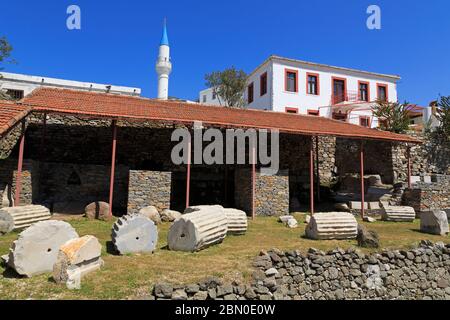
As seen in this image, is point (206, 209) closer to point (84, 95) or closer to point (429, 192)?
point (84, 95)

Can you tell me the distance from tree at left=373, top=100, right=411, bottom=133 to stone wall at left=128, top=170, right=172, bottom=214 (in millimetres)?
17775

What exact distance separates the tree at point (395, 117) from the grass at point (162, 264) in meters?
13.7

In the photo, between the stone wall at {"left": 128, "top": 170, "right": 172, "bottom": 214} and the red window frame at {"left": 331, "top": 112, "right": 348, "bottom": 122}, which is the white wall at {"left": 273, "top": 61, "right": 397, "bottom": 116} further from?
the stone wall at {"left": 128, "top": 170, "right": 172, "bottom": 214}

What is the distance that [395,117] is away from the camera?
23781 mm

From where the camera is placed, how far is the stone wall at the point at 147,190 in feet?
42.7

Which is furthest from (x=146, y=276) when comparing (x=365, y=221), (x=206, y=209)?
(x=365, y=221)

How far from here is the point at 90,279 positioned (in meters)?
6.16

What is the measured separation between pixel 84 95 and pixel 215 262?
13.2 meters

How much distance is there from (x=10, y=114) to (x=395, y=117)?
23225 millimetres

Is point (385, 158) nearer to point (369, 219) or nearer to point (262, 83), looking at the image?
point (369, 219)

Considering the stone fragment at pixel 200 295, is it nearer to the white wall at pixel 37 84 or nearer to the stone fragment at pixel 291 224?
the stone fragment at pixel 291 224

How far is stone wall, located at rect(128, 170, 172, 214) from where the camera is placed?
1300 cm

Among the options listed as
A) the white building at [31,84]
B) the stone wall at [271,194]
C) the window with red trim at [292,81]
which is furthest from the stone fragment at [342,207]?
the white building at [31,84]

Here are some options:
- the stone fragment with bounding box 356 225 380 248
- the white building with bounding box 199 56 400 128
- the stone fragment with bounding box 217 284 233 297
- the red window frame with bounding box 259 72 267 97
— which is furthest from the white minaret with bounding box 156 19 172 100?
the stone fragment with bounding box 217 284 233 297
